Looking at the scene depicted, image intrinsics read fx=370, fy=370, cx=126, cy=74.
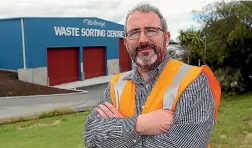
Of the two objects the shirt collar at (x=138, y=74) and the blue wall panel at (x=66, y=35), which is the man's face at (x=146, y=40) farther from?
the blue wall panel at (x=66, y=35)

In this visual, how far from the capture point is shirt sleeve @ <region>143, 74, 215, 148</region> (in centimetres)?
195

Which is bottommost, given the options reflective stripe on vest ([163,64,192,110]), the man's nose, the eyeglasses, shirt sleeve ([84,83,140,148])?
shirt sleeve ([84,83,140,148])

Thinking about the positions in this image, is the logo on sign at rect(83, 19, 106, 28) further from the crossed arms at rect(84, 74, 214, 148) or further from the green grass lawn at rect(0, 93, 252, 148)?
the crossed arms at rect(84, 74, 214, 148)

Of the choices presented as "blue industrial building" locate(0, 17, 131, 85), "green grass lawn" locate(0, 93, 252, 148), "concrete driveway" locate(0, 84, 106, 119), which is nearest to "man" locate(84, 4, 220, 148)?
"green grass lawn" locate(0, 93, 252, 148)

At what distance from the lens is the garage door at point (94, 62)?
35562mm

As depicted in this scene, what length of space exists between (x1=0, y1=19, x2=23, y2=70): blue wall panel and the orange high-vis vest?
2866cm

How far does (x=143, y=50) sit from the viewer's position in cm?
211

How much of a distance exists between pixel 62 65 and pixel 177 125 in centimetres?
3149

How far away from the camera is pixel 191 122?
1959 mm

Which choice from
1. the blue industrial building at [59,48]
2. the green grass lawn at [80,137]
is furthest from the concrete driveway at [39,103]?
the blue industrial building at [59,48]

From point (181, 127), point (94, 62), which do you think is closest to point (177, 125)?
point (181, 127)

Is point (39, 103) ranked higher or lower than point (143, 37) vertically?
lower

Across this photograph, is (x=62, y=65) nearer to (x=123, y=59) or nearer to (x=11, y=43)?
(x=11, y=43)

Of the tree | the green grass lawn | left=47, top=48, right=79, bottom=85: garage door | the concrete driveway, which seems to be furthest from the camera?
left=47, top=48, right=79, bottom=85: garage door
